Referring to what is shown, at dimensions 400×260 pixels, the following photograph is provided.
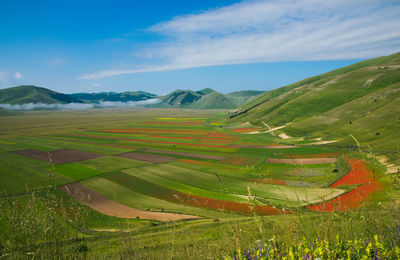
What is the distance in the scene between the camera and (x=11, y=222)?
4.81 meters

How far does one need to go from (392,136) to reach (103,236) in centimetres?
7263

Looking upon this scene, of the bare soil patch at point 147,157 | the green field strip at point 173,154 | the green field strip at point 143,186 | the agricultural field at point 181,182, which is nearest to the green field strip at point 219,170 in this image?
the agricultural field at point 181,182

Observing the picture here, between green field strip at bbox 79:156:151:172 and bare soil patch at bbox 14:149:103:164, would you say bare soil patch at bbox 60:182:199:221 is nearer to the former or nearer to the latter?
green field strip at bbox 79:156:151:172

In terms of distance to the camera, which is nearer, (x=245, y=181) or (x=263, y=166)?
(x=245, y=181)

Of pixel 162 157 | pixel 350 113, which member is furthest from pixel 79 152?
pixel 350 113

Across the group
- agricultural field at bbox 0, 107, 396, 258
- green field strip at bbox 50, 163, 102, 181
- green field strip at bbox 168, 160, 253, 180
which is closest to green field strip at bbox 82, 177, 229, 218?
agricultural field at bbox 0, 107, 396, 258

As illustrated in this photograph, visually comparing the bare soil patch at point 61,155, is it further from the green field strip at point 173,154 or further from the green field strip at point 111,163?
the green field strip at point 173,154

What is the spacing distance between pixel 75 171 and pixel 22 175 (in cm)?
912

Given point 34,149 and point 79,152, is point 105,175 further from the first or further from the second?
point 34,149

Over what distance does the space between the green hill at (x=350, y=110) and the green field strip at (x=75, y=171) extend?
4964 centimetres

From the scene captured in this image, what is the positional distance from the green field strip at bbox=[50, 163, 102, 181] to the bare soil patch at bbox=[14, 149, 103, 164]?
215 inches

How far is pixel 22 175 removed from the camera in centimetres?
4253

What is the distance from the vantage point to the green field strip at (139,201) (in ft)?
91.9

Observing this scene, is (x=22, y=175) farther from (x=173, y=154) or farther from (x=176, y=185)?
(x=173, y=154)
